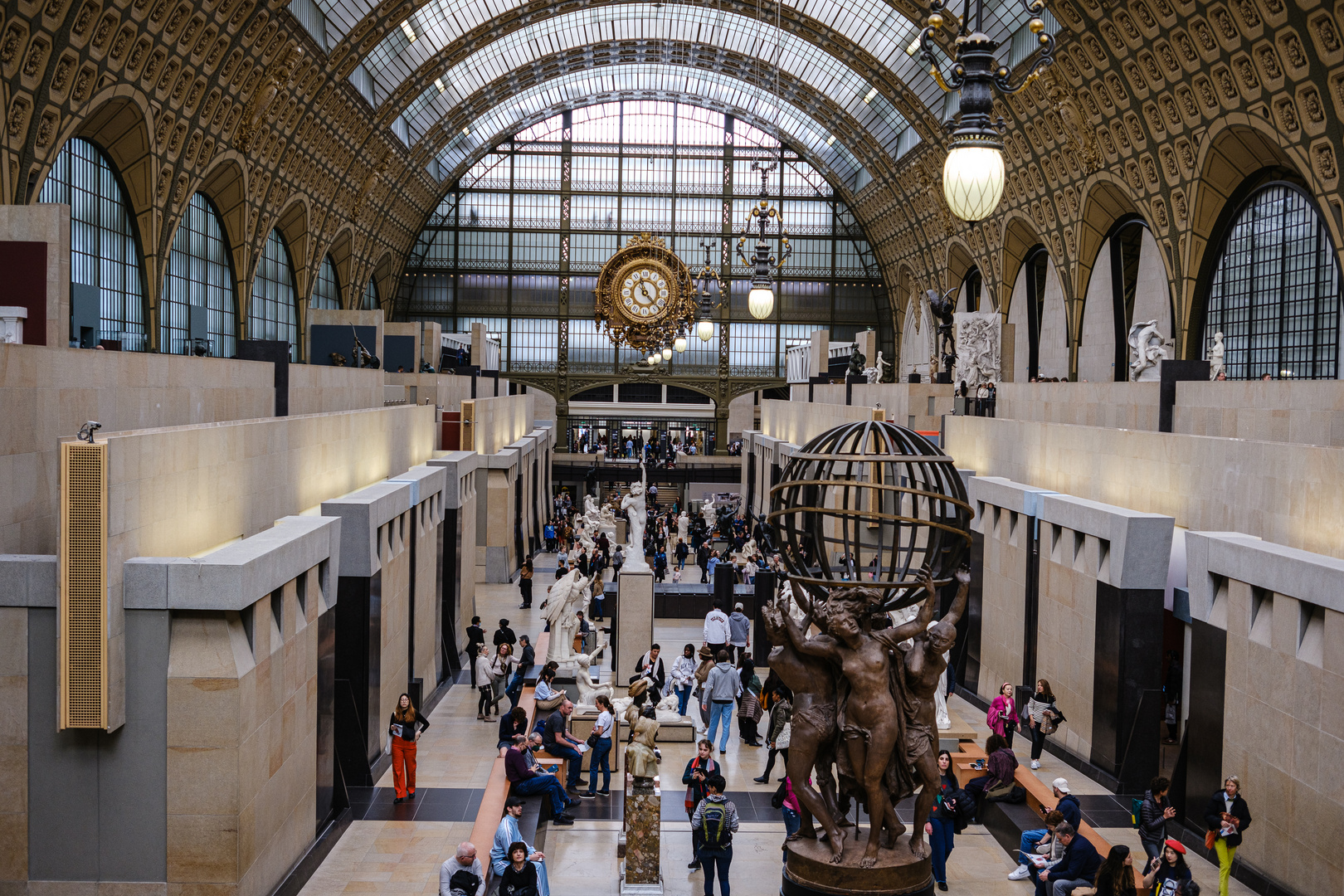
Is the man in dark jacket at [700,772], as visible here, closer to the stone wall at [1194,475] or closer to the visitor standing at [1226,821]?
the visitor standing at [1226,821]

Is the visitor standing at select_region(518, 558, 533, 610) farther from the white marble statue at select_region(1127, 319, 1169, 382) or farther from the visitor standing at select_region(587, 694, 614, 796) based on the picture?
the white marble statue at select_region(1127, 319, 1169, 382)

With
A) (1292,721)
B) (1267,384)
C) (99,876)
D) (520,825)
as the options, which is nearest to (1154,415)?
(1267,384)

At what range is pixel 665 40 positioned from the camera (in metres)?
47.4

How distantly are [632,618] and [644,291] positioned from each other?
1360 centimetres

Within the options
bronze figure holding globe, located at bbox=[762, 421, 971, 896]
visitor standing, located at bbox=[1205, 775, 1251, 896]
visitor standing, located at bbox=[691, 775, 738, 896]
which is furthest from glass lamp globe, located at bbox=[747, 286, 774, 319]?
bronze figure holding globe, located at bbox=[762, 421, 971, 896]

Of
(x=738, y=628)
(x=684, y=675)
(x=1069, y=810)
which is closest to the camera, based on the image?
(x=1069, y=810)

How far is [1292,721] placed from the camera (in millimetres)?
9773


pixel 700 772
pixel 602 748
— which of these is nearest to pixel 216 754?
pixel 700 772

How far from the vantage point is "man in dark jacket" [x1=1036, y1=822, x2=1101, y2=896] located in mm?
9008

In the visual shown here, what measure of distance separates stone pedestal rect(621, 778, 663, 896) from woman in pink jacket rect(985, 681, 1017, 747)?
169 inches

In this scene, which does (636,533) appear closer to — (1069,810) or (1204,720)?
(1204,720)

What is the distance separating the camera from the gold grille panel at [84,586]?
25.2ft

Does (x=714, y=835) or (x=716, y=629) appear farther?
(x=716, y=629)

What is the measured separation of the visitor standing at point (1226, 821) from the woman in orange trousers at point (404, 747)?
7.63 metres
